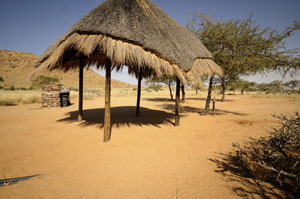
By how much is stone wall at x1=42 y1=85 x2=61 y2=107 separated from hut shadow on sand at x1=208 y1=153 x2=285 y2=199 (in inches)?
440

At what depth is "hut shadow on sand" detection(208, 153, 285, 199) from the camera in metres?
1.93

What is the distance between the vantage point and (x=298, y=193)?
189 centimetres

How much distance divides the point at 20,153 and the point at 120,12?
4.81 meters

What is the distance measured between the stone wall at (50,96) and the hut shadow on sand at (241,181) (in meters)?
11.2

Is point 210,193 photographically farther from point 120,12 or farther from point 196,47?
point 196,47

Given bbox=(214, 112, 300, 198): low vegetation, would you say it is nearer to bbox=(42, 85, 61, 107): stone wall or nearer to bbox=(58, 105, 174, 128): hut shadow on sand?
bbox=(58, 105, 174, 128): hut shadow on sand

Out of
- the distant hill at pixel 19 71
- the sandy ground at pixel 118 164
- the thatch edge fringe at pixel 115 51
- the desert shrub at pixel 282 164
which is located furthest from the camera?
the distant hill at pixel 19 71

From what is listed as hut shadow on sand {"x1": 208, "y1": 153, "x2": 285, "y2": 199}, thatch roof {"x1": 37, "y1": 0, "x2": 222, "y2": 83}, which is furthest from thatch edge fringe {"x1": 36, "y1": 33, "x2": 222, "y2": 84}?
hut shadow on sand {"x1": 208, "y1": 153, "x2": 285, "y2": 199}

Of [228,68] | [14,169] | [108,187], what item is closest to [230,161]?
[108,187]

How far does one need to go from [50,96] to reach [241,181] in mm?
12003

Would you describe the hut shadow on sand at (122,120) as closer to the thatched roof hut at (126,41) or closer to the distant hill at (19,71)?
the thatched roof hut at (126,41)

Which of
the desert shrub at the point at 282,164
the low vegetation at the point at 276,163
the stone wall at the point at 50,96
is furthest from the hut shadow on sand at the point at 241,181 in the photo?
the stone wall at the point at 50,96

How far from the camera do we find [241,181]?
2.22m

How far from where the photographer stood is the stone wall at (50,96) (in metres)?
9.73
